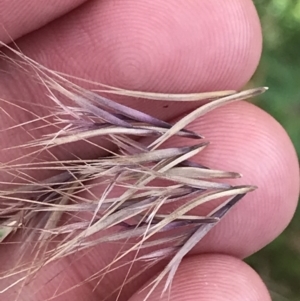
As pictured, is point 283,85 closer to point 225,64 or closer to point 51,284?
point 225,64

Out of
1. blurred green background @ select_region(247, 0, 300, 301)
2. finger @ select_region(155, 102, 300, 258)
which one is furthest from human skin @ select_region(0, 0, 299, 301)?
blurred green background @ select_region(247, 0, 300, 301)

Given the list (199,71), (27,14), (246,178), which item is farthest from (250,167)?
(27,14)

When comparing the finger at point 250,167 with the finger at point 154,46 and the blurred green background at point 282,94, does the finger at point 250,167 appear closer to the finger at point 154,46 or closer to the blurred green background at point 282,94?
the finger at point 154,46

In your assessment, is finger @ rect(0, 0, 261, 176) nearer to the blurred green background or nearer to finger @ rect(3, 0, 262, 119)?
finger @ rect(3, 0, 262, 119)

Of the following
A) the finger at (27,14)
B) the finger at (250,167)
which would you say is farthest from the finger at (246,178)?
the finger at (27,14)

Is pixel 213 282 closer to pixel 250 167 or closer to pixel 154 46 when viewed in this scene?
pixel 250 167

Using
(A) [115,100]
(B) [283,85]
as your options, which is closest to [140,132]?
(A) [115,100]
